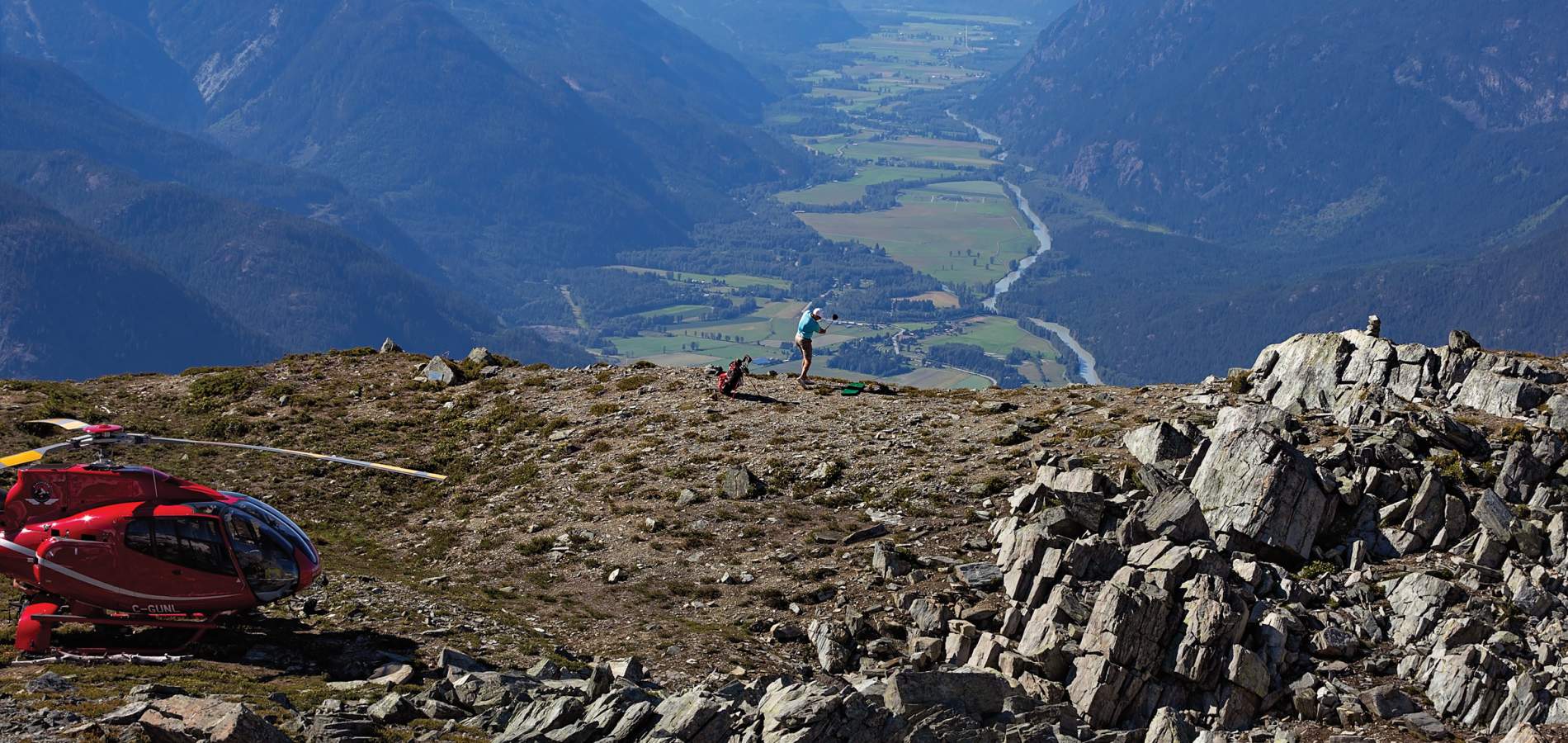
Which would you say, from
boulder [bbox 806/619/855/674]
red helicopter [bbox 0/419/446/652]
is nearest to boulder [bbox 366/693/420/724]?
red helicopter [bbox 0/419/446/652]

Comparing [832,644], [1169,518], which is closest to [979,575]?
[832,644]

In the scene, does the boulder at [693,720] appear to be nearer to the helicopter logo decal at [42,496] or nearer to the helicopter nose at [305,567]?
the helicopter nose at [305,567]

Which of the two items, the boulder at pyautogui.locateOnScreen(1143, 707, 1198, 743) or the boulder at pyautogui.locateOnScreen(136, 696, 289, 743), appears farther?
the boulder at pyautogui.locateOnScreen(1143, 707, 1198, 743)

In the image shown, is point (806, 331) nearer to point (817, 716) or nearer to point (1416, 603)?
point (1416, 603)

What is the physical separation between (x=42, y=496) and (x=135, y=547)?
2890 mm

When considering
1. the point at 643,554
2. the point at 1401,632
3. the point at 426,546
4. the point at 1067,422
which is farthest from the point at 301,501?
the point at 1401,632

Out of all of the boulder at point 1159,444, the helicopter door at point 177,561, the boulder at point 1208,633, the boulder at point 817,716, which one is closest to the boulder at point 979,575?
the boulder at point 1208,633

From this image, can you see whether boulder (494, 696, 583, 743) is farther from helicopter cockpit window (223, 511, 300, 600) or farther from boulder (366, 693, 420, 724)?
helicopter cockpit window (223, 511, 300, 600)

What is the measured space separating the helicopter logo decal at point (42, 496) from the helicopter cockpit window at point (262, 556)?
4333 mm

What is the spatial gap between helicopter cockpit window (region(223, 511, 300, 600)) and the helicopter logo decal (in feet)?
14.2

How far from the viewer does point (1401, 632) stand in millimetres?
34031

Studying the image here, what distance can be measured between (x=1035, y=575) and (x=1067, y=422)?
44.0 feet

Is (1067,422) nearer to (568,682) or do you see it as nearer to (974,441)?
(974,441)

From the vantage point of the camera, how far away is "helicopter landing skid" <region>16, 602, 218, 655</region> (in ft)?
96.3
